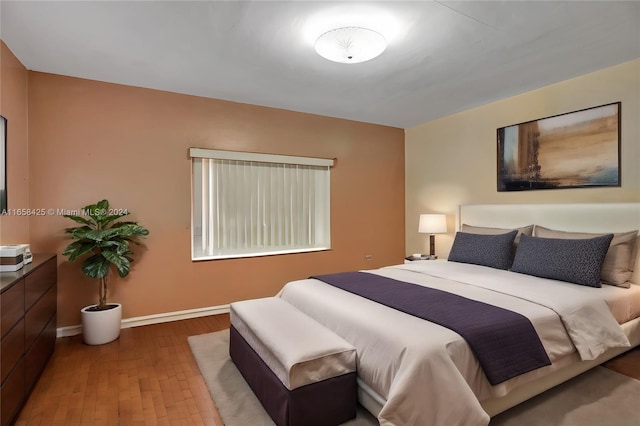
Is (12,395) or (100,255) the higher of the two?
(100,255)

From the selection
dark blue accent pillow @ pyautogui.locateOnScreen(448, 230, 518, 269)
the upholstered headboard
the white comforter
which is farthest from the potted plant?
the upholstered headboard

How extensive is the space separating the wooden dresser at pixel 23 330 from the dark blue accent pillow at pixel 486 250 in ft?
12.4

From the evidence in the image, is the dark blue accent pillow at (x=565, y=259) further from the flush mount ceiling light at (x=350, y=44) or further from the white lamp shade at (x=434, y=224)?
the flush mount ceiling light at (x=350, y=44)

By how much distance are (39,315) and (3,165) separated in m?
1.16

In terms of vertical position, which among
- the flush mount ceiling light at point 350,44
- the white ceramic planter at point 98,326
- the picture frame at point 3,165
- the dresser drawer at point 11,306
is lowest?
the white ceramic planter at point 98,326

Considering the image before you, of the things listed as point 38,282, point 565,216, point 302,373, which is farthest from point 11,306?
point 565,216

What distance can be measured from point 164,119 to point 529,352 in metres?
3.83

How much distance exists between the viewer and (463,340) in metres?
1.78

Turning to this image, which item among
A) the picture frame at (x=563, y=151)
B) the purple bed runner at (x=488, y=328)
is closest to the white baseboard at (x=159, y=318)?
the purple bed runner at (x=488, y=328)

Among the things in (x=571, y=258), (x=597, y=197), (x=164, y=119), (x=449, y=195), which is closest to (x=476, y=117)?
(x=449, y=195)

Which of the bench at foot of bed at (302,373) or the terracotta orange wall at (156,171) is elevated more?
the terracotta orange wall at (156,171)

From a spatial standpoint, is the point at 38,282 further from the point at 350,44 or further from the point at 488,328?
the point at 488,328

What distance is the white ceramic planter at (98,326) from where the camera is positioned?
3.01m

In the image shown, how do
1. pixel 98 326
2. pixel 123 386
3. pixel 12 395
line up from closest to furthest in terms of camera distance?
pixel 12 395, pixel 123 386, pixel 98 326
